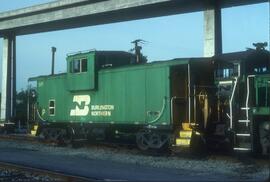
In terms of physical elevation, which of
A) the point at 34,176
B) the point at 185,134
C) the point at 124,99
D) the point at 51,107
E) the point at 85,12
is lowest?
the point at 34,176

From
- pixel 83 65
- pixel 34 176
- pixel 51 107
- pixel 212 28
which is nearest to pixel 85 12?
pixel 212 28

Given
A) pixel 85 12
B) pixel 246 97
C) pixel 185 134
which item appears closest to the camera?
pixel 246 97

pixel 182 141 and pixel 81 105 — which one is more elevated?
pixel 81 105

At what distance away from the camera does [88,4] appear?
36.6 metres

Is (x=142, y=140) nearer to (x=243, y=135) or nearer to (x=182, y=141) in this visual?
(x=182, y=141)

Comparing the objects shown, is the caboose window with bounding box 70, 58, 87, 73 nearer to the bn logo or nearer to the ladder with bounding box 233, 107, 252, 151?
the bn logo

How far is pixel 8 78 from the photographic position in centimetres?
4422

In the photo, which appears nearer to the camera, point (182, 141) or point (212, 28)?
point (182, 141)

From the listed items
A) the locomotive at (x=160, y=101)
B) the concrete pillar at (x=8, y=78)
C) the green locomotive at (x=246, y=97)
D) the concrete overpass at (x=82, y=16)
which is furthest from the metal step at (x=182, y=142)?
the concrete pillar at (x=8, y=78)

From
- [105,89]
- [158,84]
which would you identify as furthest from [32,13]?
[158,84]

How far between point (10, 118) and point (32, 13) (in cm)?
894

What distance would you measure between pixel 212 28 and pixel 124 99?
411 inches

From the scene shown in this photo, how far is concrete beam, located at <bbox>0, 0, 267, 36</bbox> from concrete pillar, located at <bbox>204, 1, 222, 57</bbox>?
1.48ft

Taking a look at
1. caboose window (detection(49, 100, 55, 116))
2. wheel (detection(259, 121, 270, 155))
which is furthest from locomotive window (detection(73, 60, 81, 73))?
wheel (detection(259, 121, 270, 155))
